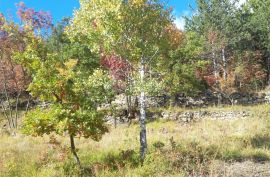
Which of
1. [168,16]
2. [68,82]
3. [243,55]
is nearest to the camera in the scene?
[68,82]

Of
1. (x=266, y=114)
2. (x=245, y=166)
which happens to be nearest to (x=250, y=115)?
(x=266, y=114)

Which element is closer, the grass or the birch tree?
the grass

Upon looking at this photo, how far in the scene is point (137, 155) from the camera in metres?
14.5

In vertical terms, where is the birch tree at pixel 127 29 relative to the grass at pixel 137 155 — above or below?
above

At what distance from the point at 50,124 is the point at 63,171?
1.97 metres

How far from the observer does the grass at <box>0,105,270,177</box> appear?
13203mm

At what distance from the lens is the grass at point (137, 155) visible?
13203mm

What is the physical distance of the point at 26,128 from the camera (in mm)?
12641

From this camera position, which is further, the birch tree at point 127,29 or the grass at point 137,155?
Result: the birch tree at point 127,29

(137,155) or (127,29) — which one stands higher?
(127,29)

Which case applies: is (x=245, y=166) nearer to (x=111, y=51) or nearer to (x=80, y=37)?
(x=111, y=51)

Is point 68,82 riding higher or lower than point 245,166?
higher

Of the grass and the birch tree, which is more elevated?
the birch tree

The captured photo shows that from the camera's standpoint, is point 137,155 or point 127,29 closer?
point 137,155
